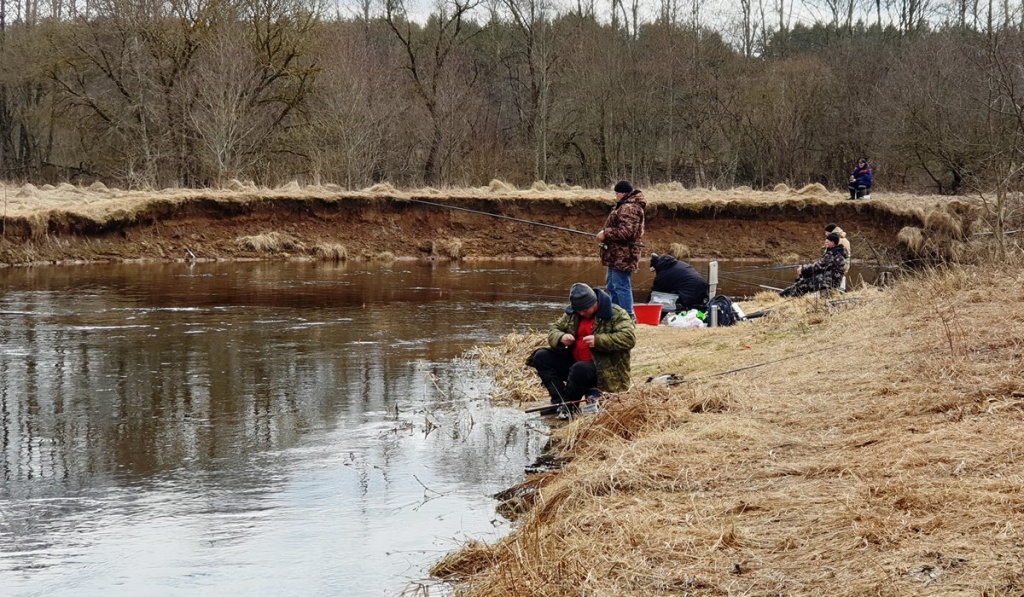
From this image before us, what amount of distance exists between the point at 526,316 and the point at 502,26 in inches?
1689

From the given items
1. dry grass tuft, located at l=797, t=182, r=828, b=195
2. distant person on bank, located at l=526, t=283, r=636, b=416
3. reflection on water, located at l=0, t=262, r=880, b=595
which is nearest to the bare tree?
dry grass tuft, located at l=797, t=182, r=828, b=195

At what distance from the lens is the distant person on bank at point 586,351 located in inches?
383

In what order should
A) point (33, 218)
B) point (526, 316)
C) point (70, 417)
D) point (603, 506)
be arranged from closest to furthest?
1. point (603, 506)
2. point (70, 417)
3. point (526, 316)
4. point (33, 218)

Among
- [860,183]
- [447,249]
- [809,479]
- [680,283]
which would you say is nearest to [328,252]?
[447,249]

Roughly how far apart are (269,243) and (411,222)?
503cm

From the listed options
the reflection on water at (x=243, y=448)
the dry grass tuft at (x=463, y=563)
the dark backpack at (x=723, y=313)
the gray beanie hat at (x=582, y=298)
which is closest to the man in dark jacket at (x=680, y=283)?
the dark backpack at (x=723, y=313)

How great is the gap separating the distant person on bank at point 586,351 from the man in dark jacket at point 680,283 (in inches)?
274

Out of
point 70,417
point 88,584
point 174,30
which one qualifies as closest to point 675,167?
point 174,30

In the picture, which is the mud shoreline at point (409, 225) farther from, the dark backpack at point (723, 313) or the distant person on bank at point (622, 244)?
the distant person on bank at point (622, 244)

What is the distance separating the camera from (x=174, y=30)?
40.3 metres

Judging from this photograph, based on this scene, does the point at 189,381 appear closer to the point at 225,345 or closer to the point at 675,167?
the point at 225,345

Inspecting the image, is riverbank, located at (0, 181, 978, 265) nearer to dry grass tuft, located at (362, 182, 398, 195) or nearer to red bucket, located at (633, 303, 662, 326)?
dry grass tuft, located at (362, 182, 398, 195)

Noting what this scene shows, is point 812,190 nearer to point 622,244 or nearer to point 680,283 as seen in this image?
point 680,283

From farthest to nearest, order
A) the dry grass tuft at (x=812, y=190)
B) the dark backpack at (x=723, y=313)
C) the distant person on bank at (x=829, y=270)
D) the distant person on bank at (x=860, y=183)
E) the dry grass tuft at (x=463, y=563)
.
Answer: the dry grass tuft at (x=812, y=190) → the distant person on bank at (x=860, y=183) → the distant person on bank at (x=829, y=270) → the dark backpack at (x=723, y=313) → the dry grass tuft at (x=463, y=563)
